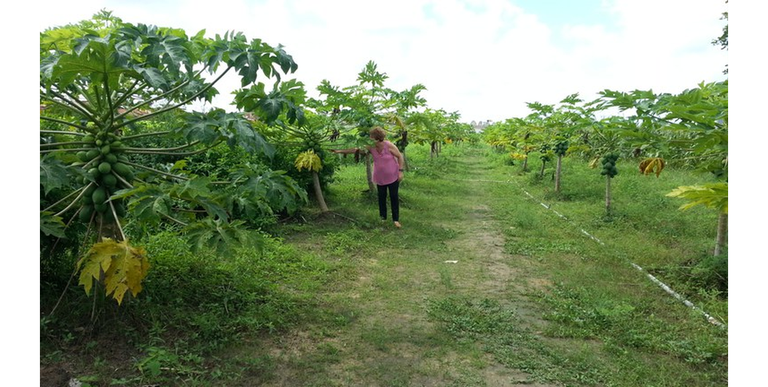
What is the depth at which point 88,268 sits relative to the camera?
9.39 ft

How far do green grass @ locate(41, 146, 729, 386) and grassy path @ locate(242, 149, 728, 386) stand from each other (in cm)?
2

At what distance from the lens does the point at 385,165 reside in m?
7.94

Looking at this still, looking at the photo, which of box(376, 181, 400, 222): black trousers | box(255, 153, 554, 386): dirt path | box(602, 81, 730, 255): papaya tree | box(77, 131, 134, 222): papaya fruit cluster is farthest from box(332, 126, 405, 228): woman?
box(77, 131, 134, 222): papaya fruit cluster

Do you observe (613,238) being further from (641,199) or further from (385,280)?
(385,280)

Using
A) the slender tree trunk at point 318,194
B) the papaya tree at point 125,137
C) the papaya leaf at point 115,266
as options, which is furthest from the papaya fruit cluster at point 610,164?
the papaya leaf at point 115,266

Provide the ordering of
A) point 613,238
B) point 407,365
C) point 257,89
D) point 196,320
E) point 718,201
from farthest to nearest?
point 613,238
point 257,89
point 196,320
point 407,365
point 718,201

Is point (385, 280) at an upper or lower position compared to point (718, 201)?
lower

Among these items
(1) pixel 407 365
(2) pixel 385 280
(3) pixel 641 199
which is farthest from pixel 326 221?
(3) pixel 641 199

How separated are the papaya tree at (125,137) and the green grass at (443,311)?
0.75m

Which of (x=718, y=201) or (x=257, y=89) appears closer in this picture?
(x=718, y=201)

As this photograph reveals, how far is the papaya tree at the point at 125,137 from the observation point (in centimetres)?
288

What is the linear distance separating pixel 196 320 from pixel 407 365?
167 cm

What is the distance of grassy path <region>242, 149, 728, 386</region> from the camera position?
324 cm

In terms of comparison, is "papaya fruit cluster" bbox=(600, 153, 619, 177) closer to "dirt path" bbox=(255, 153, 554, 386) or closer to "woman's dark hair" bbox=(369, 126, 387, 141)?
"dirt path" bbox=(255, 153, 554, 386)
